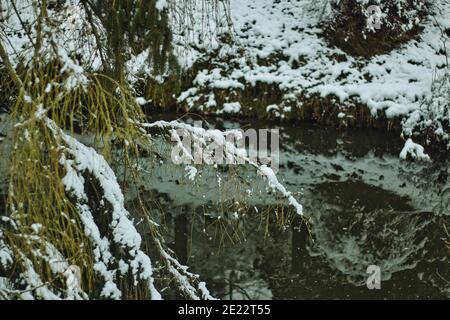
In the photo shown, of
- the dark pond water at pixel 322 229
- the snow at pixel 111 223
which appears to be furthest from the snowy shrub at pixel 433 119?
the snow at pixel 111 223

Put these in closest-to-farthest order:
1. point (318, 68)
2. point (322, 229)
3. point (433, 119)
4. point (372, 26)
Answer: point (322, 229), point (433, 119), point (318, 68), point (372, 26)

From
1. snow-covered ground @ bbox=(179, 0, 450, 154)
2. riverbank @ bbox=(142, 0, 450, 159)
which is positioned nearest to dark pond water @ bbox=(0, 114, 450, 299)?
riverbank @ bbox=(142, 0, 450, 159)

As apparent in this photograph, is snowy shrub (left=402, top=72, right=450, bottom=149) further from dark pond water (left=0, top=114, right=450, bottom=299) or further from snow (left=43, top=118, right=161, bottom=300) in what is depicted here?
snow (left=43, top=118, right=161, bottom=300)

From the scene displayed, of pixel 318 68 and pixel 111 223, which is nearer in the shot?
pixel 111 223

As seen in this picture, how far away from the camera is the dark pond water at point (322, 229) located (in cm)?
523

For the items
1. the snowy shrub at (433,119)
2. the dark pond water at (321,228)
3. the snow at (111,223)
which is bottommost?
the dark pond water at (321,228)

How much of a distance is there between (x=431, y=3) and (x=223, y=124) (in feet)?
13.8

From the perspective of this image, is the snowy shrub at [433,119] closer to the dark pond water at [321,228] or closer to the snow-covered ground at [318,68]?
the snow-covered ground at [318,68]

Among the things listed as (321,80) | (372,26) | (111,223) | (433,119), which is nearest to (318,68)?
(321,80)

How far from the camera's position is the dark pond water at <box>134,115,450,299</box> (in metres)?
5.23

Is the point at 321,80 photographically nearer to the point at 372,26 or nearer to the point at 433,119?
the point at 372,26

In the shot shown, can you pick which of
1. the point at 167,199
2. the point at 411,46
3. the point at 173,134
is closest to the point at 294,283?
the point at 167,199

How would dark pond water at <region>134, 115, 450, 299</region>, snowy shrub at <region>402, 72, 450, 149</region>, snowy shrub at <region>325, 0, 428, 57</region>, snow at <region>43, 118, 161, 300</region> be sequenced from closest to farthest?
1. snow at <region>43, 118, 161, 300</region>
2. dark pond water at <region>134, 115, 450, 299</region>
3. snowy shrub at <region>402, 72, 450, 149</region>
4. snowy shrub at <region>325, 0, 428, 57</region>

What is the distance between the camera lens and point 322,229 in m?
6.04
